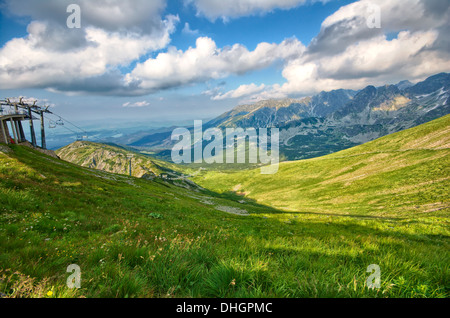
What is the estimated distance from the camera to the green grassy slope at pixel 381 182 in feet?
153

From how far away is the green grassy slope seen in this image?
46625mm

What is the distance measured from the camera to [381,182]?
2704 inches

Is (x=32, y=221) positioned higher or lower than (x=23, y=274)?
lower

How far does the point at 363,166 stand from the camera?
315 feet

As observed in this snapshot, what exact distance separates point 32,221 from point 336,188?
313ft
